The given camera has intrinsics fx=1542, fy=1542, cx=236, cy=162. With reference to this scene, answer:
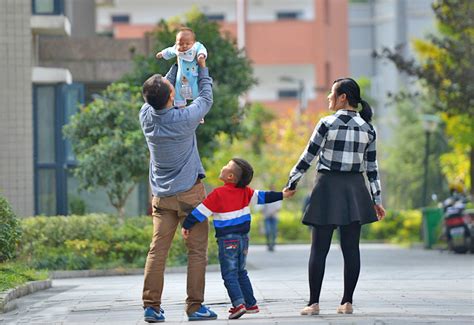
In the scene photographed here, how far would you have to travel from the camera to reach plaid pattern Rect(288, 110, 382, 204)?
12062mm

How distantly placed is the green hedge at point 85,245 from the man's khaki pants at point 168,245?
1182cm

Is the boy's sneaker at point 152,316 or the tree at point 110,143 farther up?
the tree at point 110,143

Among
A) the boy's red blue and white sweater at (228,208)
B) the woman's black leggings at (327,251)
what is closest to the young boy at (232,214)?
the boy's red blue and white sweater at (228,208)

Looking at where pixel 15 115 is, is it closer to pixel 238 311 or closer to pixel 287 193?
pixel 287 193

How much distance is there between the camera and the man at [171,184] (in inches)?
463

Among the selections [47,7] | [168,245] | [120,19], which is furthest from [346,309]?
[120,19]

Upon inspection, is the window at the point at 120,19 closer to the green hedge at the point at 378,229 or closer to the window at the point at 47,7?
the green hedge at the point at 378,229

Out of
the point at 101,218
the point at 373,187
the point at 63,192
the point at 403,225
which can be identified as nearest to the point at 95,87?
the point at 63,192

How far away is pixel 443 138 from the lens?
55.3 m

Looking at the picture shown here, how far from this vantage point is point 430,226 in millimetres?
34719

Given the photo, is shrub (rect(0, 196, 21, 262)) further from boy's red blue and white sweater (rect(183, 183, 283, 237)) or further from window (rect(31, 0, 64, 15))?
window (rect(31, 0, 64, 15))

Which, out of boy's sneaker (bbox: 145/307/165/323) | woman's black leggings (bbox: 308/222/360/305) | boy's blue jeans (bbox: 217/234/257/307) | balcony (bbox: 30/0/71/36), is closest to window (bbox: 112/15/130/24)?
balcony (bbox: 30/0/71/36)

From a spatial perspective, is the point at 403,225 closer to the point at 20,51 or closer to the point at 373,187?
the point at 20,51

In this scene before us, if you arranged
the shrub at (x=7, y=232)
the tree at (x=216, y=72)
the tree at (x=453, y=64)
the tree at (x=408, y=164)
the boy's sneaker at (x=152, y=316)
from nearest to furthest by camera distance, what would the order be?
the boy's sneaker at (x=152, y=316)
the shrub at (x=7, y=232)
the tree at (x=216, y=72)
the tree at (x=453, y=64)
the tree at (x=408, y=164)
